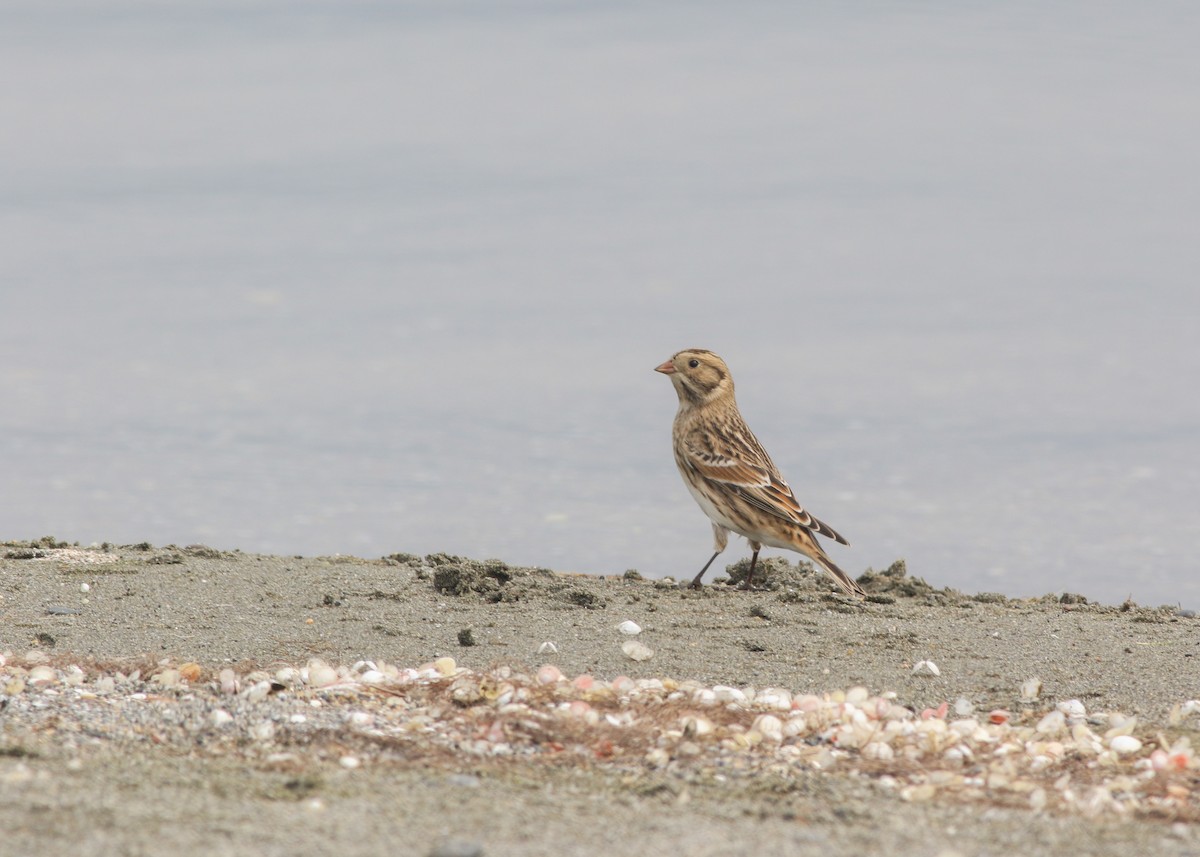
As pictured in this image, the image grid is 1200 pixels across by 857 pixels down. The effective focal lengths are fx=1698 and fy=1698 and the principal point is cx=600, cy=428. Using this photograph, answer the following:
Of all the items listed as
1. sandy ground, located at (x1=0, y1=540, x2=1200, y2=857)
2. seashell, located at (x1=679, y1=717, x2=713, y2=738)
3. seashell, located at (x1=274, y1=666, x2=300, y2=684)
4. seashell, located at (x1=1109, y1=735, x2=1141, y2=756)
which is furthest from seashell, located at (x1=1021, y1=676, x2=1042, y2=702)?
seashell, located at (x1=274, y1=666, x2=300, y2=684)

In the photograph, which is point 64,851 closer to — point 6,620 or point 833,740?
point 833,740

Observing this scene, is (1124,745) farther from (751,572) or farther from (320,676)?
(751,572)

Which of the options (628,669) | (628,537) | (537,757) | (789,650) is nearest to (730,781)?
(537,757)

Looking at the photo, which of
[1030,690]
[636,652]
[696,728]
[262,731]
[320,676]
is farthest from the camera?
[636,652]

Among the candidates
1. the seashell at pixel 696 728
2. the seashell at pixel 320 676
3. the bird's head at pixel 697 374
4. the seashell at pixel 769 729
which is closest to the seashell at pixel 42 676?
the seashell at pixel 320 676

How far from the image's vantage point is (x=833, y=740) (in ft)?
20.2

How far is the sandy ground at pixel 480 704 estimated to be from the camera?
4.80m

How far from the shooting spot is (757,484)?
10211 millimetres

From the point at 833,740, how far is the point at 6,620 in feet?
13.7

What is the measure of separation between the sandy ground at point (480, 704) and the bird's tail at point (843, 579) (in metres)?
0.16

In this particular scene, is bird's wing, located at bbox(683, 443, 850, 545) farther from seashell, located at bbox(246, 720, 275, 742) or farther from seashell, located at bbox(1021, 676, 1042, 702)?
seashell, located at bbox(246, 720, 275, 742)

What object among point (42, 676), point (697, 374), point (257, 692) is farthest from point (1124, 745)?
point (697, 374)

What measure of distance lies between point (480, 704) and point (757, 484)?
4.17 meters

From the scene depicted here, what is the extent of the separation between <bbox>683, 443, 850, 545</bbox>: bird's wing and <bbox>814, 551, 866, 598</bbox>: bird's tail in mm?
255
